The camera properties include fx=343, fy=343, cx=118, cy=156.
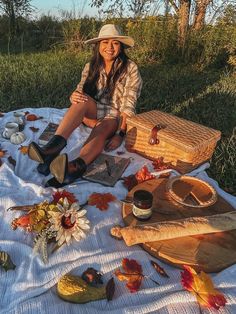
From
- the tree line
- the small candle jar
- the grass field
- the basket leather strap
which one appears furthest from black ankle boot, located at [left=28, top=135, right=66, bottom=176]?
the tree line

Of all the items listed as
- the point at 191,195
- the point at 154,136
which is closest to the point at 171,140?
the point at 154,136

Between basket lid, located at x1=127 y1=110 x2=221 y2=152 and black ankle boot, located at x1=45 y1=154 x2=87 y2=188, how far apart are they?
25.9 inches

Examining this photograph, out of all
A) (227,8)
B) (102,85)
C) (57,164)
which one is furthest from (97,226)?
(227,8)

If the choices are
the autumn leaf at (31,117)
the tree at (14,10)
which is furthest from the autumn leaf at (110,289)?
the tree at (14,10)

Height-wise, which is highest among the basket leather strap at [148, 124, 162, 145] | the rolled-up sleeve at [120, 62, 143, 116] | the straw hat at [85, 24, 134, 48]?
the straw hat at [85, 24, 134, 48]

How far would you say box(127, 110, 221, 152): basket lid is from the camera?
2.65 metres

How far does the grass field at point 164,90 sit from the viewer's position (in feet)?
11.9

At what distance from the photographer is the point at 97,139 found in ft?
9.71

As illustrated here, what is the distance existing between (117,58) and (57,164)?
1.39m

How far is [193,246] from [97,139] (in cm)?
143

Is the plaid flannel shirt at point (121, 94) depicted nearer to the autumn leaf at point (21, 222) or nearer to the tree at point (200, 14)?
the autumn leaf at point (21, 222)

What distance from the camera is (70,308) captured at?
5.16 feet

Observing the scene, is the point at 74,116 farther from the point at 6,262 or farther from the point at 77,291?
the point at 77,291

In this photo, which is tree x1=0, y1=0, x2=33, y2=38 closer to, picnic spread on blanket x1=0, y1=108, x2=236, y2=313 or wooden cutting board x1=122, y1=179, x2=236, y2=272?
picnic spread on blanket x1=0, y1=108, x2=236, y2=313
